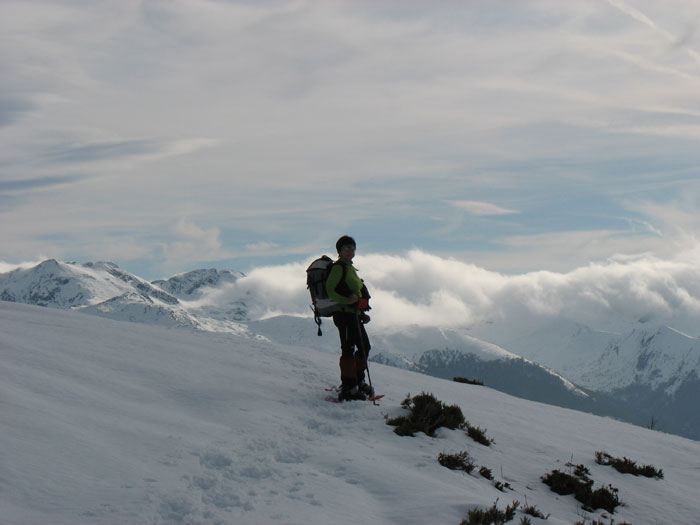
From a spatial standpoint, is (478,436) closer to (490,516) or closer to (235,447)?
(490,516)

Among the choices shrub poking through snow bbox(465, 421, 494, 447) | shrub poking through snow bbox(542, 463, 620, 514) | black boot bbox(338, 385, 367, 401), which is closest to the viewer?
shrub poking through snow bbox(542, 463, 620, 514)

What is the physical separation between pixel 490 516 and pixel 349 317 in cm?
539

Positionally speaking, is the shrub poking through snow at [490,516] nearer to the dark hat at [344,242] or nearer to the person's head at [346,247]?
the person's head at [346,247]

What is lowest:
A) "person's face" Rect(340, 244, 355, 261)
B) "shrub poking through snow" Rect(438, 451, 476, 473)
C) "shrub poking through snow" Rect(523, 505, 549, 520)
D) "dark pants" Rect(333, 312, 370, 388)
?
"shrub poking through snow" Rect(523, 505, 549, 520)

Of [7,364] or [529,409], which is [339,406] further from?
[529,409]

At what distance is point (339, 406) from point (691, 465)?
723 centimetres

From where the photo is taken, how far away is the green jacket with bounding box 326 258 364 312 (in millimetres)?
10664

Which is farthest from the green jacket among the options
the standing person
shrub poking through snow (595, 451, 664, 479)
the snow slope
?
shrub poking through snow (595, 451, 664, 479)

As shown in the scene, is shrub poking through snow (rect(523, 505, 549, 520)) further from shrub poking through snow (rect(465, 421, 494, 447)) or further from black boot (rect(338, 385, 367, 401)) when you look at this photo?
black boot (rect(338, 385, 367, 401))

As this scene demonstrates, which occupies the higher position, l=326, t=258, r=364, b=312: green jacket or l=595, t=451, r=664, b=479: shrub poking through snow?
l=326, t=258, r=364, b=312: green jacket

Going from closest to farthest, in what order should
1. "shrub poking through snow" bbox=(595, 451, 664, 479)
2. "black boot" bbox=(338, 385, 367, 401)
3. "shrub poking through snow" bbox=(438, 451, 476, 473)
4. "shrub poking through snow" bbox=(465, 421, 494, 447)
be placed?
"shrub poking through snow" bbox=(438, 451, 476, 473) → "shrub poking through snow" bbox=(465, 421, 494, 447) → "shrub poking through snow" bbox=(595, 451, 664, 479) → "black boot" bbox=(338, 385, 367, 401)

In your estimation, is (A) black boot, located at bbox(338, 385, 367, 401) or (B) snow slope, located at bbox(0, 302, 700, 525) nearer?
(B) snow slope, located at bbox(0, 302, 700, 525)

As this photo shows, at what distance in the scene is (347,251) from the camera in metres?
10.9

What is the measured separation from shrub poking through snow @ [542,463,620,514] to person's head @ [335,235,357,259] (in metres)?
5.05
